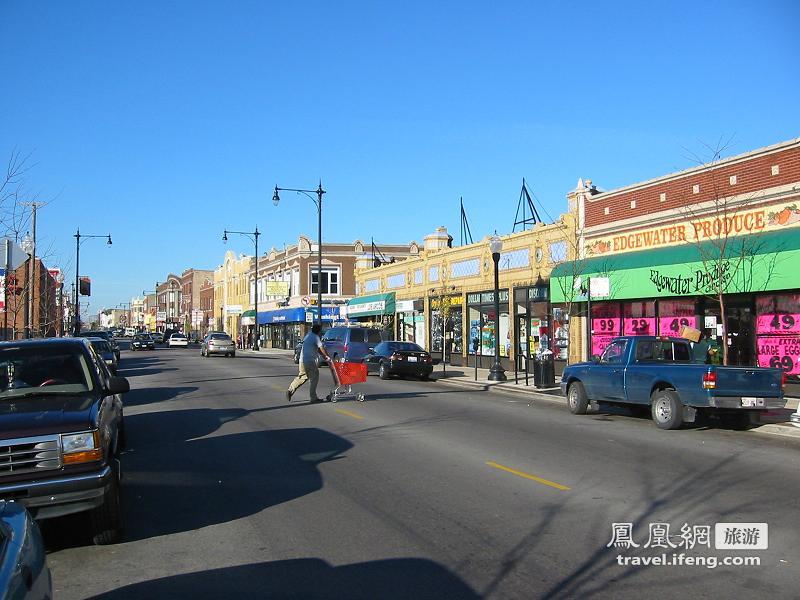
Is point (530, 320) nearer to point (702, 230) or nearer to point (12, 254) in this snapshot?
point (702, 230)

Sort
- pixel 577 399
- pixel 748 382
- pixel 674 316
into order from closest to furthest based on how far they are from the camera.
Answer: pixel 748 382 → pixel 577 399 → pixel 674 316

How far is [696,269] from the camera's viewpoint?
→ 20500mm

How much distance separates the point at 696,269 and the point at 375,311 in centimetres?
2863

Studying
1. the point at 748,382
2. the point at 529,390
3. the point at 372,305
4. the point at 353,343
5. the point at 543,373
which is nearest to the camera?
the point at 748,382

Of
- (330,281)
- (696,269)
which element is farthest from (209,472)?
(330,281)

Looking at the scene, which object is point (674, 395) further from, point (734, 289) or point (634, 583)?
point (634, 583)

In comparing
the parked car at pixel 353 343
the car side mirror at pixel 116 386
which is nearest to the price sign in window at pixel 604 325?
the parked car at pixel 353 343

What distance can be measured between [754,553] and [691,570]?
807 millimetres

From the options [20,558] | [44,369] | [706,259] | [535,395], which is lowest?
[535,395]

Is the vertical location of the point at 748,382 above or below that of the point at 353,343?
below

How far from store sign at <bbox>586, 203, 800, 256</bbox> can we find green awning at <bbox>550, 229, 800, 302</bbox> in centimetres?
32

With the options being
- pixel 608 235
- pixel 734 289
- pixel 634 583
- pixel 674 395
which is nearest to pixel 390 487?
pixel 634 583

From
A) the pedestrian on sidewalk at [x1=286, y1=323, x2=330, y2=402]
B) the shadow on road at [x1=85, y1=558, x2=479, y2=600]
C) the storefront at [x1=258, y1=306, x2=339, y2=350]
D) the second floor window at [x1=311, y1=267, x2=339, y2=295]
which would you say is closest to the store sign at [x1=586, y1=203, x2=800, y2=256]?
the pedestrian on sidewalk at [x1=286, y1=323, x2=330, y2=402]

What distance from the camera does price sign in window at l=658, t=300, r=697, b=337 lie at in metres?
21.9
